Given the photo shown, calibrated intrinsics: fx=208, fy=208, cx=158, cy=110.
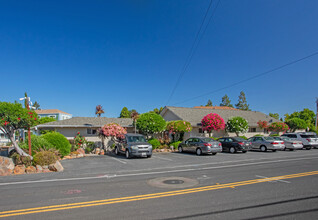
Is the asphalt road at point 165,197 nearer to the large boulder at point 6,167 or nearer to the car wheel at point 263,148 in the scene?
Result: the large boulder at point 6,167

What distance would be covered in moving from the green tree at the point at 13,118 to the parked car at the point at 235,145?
Answer: 15.7 meters

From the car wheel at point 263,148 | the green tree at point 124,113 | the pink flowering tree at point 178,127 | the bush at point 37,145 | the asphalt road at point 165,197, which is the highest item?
the green tree at point 124,113

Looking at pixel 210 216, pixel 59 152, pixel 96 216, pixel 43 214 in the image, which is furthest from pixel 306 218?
pixel 59 152

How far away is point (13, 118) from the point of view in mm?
11203

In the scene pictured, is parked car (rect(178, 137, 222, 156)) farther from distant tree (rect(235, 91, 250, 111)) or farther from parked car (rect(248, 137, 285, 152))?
distant tree (rect(235, 91, 250, 111))

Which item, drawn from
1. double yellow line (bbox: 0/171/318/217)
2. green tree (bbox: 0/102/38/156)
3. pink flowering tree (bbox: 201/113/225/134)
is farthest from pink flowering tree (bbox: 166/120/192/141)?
Result: double yellow line (bbox: 0/171/318/217)

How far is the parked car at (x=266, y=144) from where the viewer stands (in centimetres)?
1925

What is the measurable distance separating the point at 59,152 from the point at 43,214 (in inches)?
454

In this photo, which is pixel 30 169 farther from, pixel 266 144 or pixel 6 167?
pixel 266 144

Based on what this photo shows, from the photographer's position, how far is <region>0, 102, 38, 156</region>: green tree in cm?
1112

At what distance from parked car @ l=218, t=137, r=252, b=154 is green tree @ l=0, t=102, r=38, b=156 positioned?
617 inches

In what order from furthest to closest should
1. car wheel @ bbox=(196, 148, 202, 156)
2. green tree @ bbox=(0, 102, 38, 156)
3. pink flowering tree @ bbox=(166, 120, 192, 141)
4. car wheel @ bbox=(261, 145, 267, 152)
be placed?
pink flowering tree @ bbox=(166, 120, 192, 141), car wheel @ bbox=(261, 145, 267, 152), car wheel @ bbox=(196, 148, 202, 156), green tree @ bbox=(0, 102, 38, 156)

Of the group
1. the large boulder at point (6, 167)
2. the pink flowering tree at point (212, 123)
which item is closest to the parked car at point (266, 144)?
the pink flowering tree at point (212, 123)

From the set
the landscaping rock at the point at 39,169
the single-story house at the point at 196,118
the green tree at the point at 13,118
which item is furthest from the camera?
the single-story house at the point at 196,118
